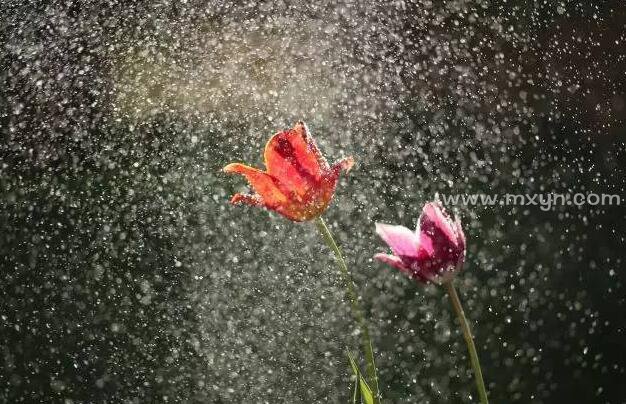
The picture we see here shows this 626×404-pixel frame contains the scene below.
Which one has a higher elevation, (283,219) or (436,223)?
(436,223)

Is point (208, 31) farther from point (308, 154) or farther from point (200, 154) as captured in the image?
point (308, 154)

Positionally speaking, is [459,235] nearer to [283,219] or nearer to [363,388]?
[363,388]

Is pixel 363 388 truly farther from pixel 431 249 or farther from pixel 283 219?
pixel 283 219

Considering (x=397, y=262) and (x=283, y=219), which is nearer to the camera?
(x=397, y=262)

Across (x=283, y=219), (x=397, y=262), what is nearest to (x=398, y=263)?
(x=397, y=262)

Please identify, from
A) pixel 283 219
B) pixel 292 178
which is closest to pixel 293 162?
pixel 292 178

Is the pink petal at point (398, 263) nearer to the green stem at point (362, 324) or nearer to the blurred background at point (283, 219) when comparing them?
the green stem at point (362, 324)

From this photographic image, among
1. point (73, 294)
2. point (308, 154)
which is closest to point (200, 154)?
point (73, 294)
